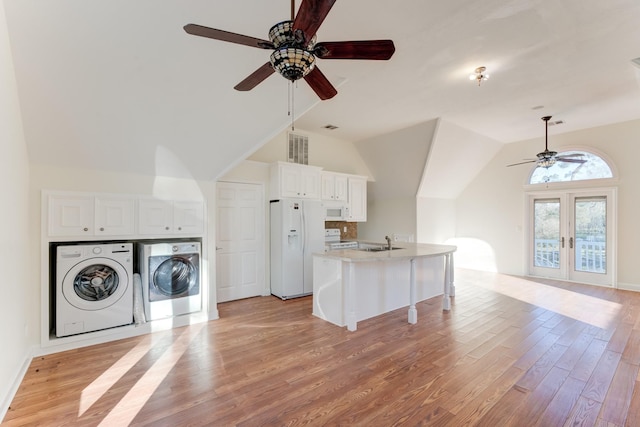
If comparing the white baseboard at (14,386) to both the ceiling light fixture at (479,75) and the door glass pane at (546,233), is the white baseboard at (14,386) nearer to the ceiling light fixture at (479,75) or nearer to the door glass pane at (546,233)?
the ceiling light fixture at (479,75)

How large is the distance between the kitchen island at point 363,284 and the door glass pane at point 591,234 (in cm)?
373

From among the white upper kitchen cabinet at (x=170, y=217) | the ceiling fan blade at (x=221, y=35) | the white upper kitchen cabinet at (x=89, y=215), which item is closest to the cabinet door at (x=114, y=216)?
the white upper kitchen cabinet at (x=89, y=215)

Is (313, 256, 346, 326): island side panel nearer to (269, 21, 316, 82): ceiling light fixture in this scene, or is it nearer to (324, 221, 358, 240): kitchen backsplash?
(269, 21, 316, 82): ceiling light fixture

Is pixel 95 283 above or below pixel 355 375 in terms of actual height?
above

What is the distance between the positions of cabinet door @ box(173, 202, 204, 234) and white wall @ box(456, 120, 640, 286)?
6.62 m

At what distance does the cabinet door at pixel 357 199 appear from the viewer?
20.9ft

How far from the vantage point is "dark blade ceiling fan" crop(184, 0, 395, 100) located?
1.54 metres

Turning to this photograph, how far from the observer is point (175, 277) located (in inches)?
145

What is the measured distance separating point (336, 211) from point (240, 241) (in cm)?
215

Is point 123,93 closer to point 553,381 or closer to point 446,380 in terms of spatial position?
point 446,380

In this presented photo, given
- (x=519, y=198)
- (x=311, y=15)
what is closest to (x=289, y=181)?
(x=311, y=15)

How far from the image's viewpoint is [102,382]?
94.9 inches

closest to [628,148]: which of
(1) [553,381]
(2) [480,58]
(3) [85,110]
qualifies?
(2) [480,58]

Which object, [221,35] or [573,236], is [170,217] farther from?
[573,236]
